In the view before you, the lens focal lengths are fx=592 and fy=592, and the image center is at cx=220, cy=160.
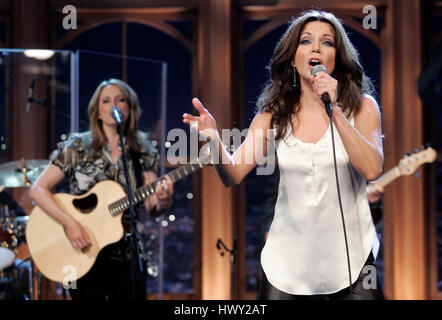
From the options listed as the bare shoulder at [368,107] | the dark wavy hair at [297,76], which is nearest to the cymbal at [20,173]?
the dark wavy hair at [297,76]

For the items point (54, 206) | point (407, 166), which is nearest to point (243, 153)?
point (54, 206)

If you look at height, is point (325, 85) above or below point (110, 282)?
above

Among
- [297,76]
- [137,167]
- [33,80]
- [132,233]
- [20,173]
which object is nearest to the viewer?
[297,76]

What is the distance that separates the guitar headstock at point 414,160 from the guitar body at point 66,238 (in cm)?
222

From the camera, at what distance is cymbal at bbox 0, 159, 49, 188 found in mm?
4148

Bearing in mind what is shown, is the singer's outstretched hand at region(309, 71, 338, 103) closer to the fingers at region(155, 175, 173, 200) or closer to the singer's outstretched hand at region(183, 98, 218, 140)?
the singer's outstretched hand at region(183, 98, 218, 140)

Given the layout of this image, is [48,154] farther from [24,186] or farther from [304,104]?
[304,104]

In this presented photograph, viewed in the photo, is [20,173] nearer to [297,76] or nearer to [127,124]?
[127,124]

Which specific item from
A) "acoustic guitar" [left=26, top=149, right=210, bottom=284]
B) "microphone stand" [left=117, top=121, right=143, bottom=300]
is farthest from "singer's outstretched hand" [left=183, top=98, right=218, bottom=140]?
"acoustic guitar" [left=26, top=149, right=210, bottom=284]

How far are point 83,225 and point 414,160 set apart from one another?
2.54 m

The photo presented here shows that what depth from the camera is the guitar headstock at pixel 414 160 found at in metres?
4.47

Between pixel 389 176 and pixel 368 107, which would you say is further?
pixel 389 176

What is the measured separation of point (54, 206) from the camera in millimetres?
3492

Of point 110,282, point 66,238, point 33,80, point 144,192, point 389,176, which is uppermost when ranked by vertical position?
point 33,80
